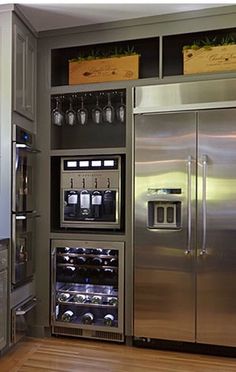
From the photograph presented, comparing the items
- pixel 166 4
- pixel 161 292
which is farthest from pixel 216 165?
pixel 166 4

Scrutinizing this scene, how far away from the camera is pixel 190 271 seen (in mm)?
2832

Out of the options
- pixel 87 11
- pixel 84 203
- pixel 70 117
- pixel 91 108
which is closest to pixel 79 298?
pixel 84 203

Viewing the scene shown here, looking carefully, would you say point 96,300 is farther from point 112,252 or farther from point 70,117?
point 70,117

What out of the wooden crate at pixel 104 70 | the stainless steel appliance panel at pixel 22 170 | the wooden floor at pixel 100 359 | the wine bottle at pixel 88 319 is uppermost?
the wooden crate at pixel 104 70

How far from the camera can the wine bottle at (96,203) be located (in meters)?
3.24

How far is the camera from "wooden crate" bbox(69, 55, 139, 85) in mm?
3074

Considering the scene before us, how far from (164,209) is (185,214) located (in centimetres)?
18

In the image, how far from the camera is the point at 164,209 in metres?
2.94

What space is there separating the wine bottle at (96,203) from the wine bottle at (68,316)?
86 cm

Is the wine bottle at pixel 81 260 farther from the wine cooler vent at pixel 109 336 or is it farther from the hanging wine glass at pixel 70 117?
the hanging wine glass at pixel 70 117

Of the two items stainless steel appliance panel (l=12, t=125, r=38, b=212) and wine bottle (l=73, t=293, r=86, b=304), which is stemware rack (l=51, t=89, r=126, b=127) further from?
wine bottle (l=73, t=293, r=86, b=304)

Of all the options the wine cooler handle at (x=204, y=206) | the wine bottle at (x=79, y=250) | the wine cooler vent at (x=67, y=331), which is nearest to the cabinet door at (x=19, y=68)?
the wine bottle at (x=79, y=250)

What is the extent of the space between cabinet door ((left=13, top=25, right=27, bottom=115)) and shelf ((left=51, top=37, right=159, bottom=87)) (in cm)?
35

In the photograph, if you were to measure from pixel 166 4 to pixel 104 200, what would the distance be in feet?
5.36
